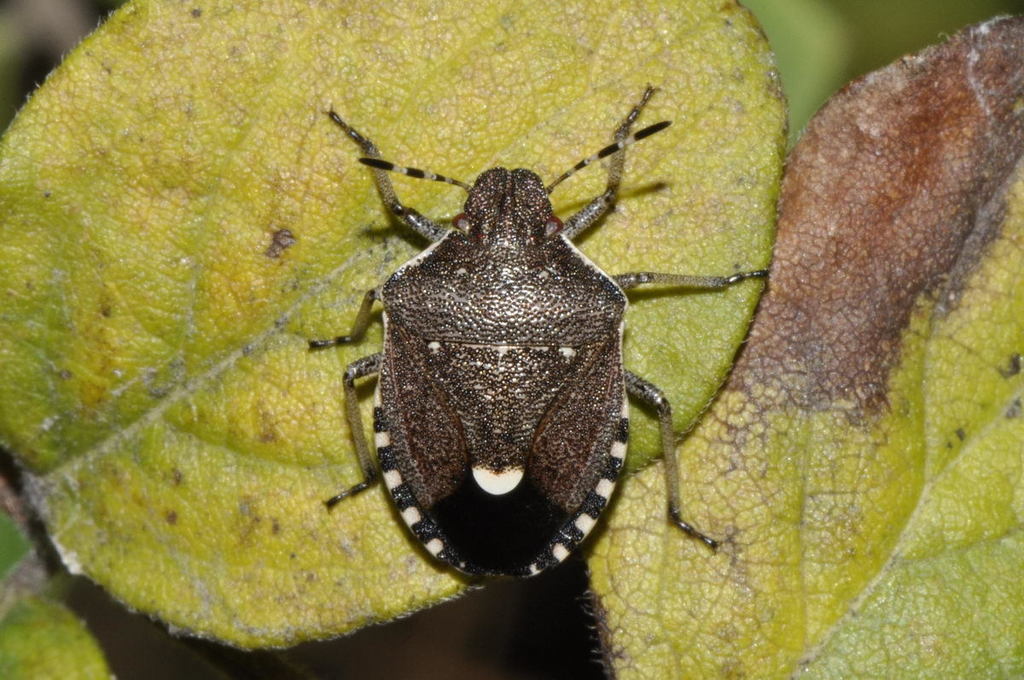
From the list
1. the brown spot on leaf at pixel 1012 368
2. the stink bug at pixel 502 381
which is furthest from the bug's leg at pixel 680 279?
the brown spot on leaf at pixel 1012 368

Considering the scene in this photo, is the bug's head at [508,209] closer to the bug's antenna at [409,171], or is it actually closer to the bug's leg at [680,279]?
the bug's antenna at [409,171]

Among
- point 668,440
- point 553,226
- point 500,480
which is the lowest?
point 668,440

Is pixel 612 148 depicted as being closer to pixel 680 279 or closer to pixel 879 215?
pixel 680 279

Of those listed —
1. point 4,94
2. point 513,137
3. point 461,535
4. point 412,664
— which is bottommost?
point 412,664

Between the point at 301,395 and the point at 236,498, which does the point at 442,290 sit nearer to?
the point at 301,395

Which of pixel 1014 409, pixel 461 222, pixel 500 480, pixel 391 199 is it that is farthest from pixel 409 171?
pixel 1014 409

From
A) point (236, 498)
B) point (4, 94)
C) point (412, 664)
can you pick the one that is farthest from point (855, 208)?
point (4, 94)

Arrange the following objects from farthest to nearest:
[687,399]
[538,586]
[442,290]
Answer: [538,586]
[442,290]
[687,399]
